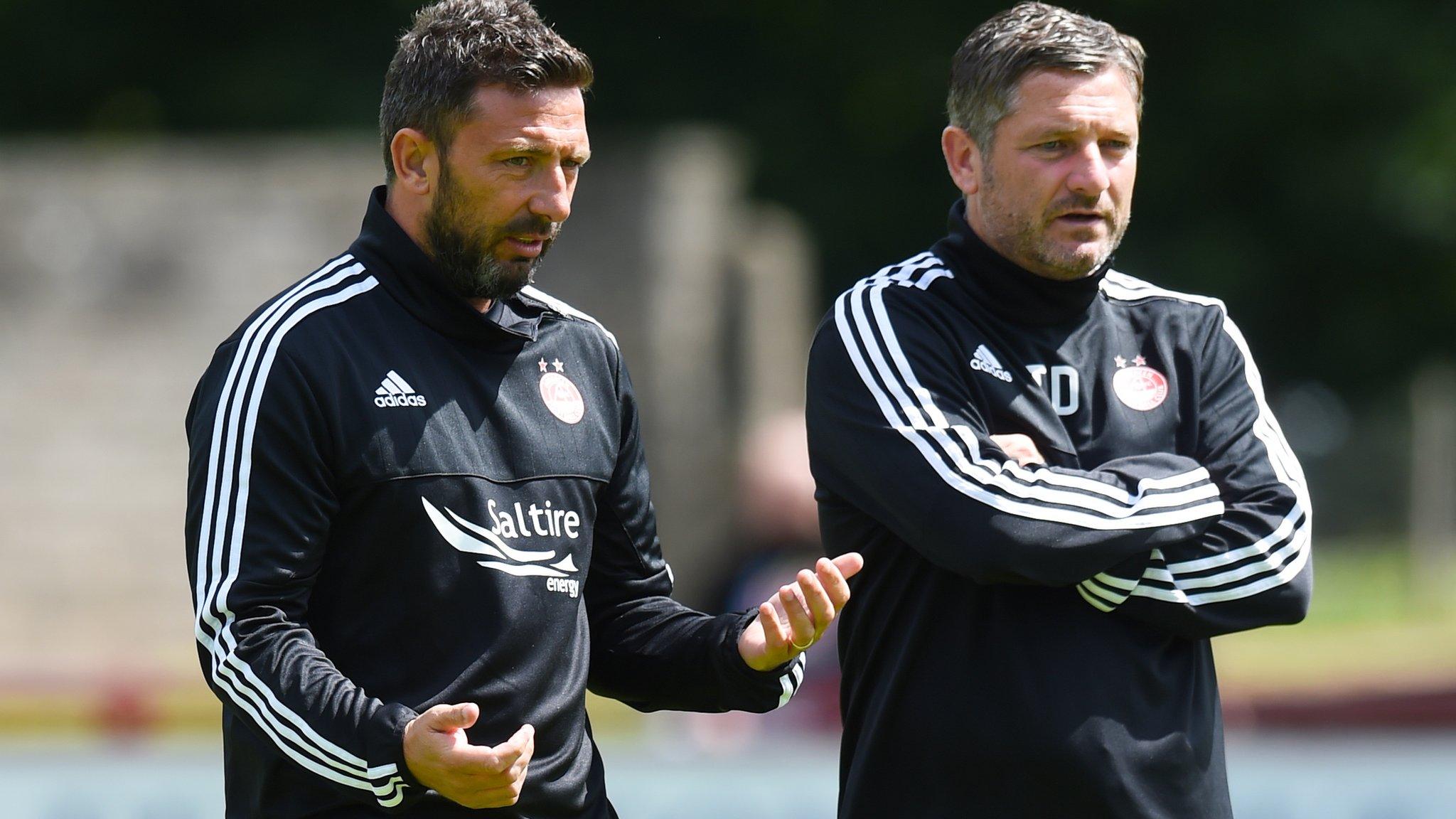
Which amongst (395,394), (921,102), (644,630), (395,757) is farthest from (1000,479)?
(921,102)

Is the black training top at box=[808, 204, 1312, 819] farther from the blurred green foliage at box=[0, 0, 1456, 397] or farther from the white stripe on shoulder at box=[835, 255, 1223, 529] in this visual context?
the blurred green foliage at box=[0, 0, 1456, 397]

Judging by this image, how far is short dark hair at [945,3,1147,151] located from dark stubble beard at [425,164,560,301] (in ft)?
3.13

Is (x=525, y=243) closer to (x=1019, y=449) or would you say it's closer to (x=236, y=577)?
(x=236, y=577)

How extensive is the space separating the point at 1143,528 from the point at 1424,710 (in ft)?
15.9

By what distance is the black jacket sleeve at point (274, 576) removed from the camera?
295cm

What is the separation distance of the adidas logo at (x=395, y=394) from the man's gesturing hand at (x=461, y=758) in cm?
54

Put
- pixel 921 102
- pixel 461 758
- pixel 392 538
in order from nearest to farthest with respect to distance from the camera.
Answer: pixel 461 758
pixel 392 538
pixel 921 102

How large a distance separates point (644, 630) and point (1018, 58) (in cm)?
132

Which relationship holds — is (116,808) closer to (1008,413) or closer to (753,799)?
(753,799)

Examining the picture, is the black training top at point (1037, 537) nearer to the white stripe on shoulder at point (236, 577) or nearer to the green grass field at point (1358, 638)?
the white stripe on shoulder at point (236, 577)

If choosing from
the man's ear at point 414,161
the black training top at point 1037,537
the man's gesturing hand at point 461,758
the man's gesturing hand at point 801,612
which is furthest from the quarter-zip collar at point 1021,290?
the man's gesturing hand at point 461,758

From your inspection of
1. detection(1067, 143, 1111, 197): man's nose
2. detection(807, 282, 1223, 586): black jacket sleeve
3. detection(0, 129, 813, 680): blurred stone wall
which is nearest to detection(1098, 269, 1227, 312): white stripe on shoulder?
detection(1067, 143, 1111, 197): man's nose

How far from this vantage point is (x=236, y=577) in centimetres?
301

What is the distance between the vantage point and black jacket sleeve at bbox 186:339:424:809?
9.68 ft
